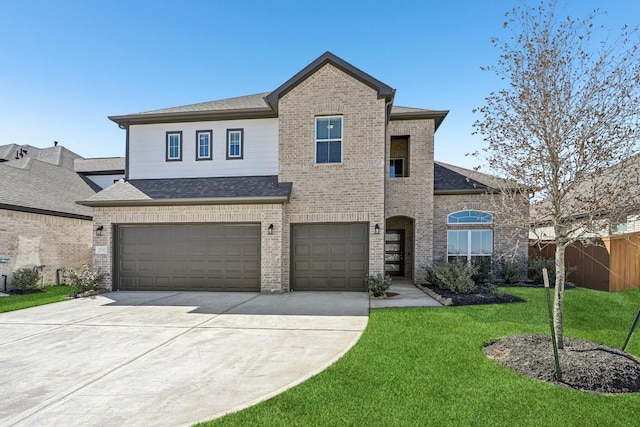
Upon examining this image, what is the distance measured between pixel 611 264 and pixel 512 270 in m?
2.83

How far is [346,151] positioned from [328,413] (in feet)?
29.0

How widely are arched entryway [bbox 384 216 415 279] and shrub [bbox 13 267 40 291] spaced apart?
538 inches

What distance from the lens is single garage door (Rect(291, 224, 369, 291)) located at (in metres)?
11.0

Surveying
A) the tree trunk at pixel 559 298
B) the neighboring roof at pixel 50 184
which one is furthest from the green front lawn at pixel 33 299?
the tree trunk at pixel 559 298

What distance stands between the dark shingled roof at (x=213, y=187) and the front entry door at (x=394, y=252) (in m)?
5.94

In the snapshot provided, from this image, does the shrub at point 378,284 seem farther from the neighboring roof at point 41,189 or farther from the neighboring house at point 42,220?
the neighboring roof at point 41,189

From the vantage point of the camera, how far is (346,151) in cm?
1110

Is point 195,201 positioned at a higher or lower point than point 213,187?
lower

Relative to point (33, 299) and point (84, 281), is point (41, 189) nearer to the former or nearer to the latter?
point (33, 299)

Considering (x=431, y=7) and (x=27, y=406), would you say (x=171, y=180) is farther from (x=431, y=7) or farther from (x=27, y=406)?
(x=431, y=7)

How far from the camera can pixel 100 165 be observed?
65.1ft

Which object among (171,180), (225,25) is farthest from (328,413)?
(225,25)

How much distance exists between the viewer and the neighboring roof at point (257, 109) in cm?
1102

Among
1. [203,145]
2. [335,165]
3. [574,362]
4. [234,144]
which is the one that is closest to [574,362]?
[574,362]
